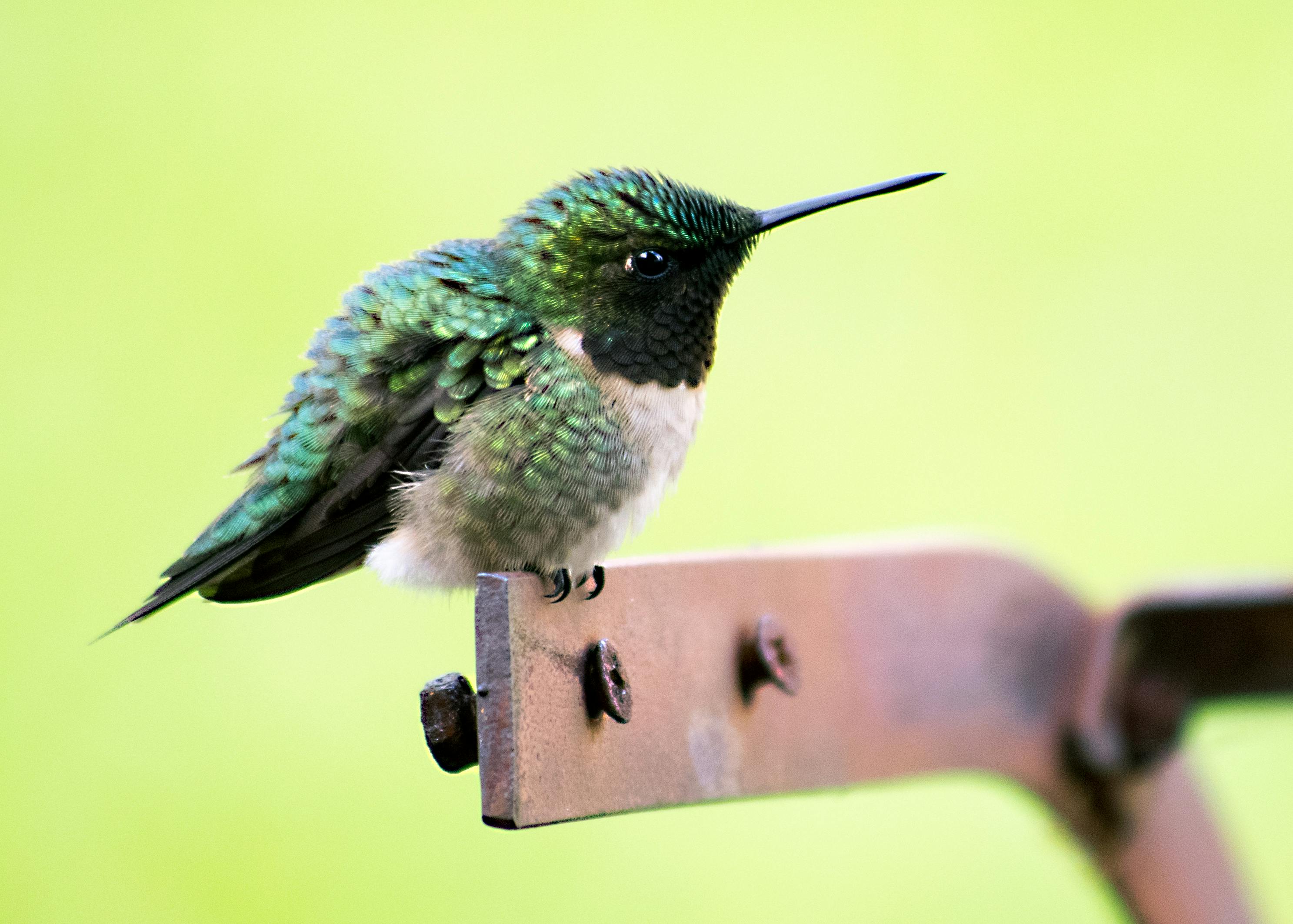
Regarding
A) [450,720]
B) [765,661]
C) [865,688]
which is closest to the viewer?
[450,720]

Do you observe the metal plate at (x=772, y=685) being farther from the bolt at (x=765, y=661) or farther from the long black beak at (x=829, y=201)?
the long black beak at (x=829, y=201)

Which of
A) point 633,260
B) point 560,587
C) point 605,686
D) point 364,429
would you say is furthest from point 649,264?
point 605,686

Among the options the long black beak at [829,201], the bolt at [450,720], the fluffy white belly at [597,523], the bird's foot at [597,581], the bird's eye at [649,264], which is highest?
the long black beak at [829,201]

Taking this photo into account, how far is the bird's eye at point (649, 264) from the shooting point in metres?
2.53

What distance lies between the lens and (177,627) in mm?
4570

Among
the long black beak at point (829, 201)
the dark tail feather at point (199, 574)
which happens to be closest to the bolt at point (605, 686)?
the dark tail feather at point (199, 574)

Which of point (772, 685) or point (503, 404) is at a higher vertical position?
point (503, 404)

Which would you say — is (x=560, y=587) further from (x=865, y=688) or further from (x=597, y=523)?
(x=865, y=688)

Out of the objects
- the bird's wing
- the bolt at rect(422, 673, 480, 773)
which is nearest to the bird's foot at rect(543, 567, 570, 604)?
the bolt at rect(422, 673, 480, 773)

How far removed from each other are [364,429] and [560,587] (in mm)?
545

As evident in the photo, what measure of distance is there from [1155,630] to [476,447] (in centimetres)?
171

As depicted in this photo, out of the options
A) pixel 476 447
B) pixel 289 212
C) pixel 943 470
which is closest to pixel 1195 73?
pixel 943 470

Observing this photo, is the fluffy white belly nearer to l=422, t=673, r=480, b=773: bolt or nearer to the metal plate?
the metal plate

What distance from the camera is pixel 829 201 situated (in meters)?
2.47
